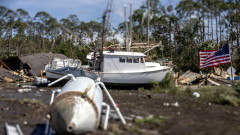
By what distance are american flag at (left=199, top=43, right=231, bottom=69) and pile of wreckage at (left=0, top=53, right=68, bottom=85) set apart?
13814mm

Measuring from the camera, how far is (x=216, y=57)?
16.5m

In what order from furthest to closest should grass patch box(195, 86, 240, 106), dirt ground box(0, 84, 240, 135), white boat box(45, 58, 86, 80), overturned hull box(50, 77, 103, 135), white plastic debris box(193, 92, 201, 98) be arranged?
white boat box(45, 58, 86, 80) < white plastic debris box(193, 92, 201, 98) < grass patch box(195, 86, 240, 106) < dirt ground box(0, 84, 240, 135) < overturned hull box(50, 77, 103, 135)

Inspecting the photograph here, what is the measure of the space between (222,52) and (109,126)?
396 inches

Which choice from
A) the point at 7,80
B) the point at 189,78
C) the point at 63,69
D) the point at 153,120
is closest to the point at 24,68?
the point at 7,80

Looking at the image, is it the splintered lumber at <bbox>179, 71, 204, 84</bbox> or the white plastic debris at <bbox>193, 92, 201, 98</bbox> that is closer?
the white plastic debris at <bbox>193, 92, 201, 98</bbox>

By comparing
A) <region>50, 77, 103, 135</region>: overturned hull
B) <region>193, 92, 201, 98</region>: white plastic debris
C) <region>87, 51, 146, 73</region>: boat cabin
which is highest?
<region>87, 51, 146, 73</region>: boat cabin

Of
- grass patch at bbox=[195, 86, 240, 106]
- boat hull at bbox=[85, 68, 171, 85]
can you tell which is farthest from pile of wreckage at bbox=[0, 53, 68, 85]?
grass patch at bbox=[195, 86, 240, 106]

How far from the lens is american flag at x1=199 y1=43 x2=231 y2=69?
16.1 metres

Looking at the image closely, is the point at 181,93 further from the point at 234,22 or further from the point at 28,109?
the point at 234,22

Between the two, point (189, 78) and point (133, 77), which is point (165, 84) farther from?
point (189, 78)

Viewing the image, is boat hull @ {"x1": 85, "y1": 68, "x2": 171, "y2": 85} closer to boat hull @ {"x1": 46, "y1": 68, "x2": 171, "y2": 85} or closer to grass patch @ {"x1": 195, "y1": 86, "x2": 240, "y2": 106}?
boat hull @ {"x1": 46, "y1": 68, "x2": 171, "y2": 85}

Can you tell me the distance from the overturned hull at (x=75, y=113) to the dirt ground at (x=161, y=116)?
51cm

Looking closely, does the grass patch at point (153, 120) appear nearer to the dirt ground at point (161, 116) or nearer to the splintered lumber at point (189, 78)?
the dirt ground at point (161, 116)

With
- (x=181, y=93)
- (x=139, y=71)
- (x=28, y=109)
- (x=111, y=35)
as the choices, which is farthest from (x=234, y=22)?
(x=28, y=109)
